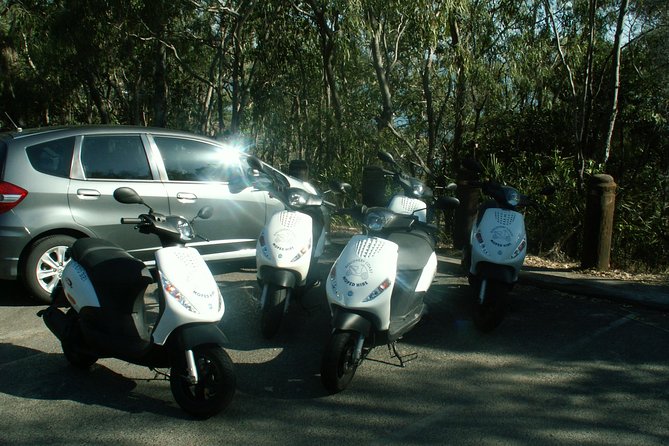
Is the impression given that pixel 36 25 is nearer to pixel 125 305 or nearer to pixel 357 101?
pixel 357 101

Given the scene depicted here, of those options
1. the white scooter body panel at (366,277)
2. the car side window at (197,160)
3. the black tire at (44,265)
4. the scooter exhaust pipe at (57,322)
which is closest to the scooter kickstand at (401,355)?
the white scooter body panel at (366,277)

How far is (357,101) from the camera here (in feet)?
46.9

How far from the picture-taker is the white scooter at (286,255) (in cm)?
587

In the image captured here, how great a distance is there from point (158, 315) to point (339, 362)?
3.99 ft

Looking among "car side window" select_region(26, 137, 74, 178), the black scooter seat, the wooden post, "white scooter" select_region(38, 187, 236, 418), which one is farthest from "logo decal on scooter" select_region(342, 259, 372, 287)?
the wooden post

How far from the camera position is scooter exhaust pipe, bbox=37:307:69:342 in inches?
202

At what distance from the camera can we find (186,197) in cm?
762

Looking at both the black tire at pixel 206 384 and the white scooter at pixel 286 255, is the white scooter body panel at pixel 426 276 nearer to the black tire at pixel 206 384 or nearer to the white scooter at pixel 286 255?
the white scooter at pixel 286 255

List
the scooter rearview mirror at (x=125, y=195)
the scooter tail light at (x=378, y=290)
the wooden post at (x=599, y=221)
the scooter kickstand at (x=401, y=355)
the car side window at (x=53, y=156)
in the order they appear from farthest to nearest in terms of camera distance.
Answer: the wooden post at (x=599, y=221) → the car side window at (x=53, y=156) → the scooter kickstand at (x=401, y=355) → the scooter tail light at (x=378, y=290) → the scooter rearview mirror at (x=125, y=195)

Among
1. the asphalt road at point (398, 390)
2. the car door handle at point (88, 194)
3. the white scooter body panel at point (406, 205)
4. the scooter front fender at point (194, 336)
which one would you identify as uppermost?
the white scooter body panel at point (406, 205)

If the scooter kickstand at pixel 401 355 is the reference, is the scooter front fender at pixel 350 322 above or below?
above

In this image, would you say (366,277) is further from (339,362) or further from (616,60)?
(616,60)

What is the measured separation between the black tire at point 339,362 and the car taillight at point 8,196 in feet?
11.8

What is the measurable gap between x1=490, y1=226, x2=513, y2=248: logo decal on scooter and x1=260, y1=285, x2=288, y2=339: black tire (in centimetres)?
188
